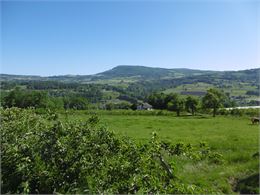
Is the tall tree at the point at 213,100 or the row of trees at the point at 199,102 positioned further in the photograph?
the row of trees at the point at 199,102

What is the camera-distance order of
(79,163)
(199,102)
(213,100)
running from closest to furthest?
(79,163) < (213,100) < (199,102)

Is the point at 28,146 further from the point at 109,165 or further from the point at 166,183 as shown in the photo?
the point at 166,183

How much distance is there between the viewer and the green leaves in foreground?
496 cm

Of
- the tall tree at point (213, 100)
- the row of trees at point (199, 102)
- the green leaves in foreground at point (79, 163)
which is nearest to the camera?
the green leaves in foreground at point (79, 163)

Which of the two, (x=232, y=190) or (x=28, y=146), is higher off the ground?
(x=28, y=146)

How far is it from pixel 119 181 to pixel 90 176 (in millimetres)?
513

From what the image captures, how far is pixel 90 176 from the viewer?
16.7 feet

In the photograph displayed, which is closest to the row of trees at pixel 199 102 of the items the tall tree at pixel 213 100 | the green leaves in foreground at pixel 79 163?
the tall tree at pixel 213 100

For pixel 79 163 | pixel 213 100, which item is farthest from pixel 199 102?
pixel 79 163

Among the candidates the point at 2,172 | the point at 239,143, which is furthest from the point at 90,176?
the point at 239,143

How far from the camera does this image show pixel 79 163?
17.3 ft

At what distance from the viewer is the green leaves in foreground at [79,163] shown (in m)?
4.96

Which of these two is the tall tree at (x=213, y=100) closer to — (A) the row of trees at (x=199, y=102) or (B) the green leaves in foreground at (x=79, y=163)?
(A) the row of trees at (x=199, y=102)

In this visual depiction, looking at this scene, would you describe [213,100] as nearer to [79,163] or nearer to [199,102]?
[199,102]
